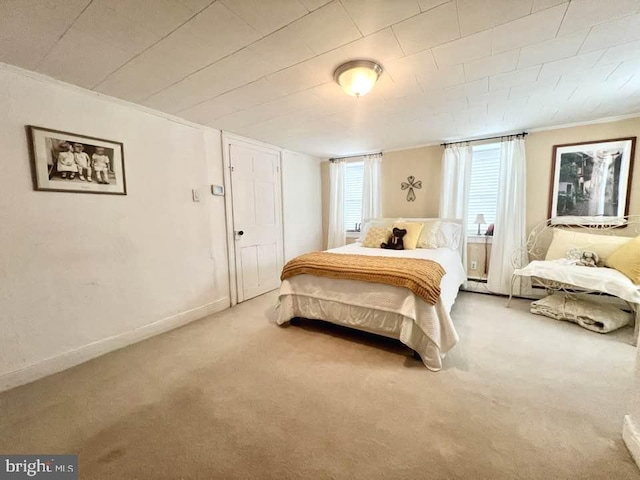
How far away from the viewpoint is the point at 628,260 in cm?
242

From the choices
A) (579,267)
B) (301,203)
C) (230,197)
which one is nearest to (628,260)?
(579,267)

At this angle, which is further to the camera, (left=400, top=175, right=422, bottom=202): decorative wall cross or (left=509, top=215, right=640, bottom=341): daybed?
(left=400, top=175, right=422, bottom=202): decorative wall cross

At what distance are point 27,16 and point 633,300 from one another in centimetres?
451

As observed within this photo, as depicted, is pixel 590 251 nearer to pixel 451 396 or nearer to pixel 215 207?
pixel 451 396

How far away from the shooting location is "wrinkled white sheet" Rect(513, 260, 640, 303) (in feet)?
7.29

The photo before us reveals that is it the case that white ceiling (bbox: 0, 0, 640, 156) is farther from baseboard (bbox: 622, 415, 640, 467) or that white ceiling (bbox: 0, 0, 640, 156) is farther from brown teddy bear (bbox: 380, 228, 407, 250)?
baseboard (bbox: 622, 415, 640, 467)

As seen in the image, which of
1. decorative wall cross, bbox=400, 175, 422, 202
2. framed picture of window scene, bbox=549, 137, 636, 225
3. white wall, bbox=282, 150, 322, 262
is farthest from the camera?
white wall, bbox=282, 150, 322, 262

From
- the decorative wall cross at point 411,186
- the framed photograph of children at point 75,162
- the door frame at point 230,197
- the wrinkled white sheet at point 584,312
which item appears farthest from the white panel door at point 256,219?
the wrinkled white sheet at point 584,312

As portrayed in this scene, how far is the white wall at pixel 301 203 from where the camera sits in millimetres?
4164

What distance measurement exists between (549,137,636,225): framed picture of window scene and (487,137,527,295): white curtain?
13.6 inches

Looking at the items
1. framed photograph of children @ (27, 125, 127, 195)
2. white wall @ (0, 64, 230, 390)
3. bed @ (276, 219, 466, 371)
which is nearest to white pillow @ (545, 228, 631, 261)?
bed @ (276, 219, 466, 371)

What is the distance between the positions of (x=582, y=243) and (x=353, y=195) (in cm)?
304

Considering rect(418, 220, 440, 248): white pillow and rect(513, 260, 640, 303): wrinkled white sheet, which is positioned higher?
rect(418, 220, 440, 248): white pillow

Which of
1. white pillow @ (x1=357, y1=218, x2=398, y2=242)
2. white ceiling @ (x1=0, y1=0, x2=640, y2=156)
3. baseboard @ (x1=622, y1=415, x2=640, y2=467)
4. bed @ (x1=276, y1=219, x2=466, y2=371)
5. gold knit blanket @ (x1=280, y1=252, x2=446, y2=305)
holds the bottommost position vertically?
baseboard @ (x1=622, y1=415, x2=640, y2=467)
